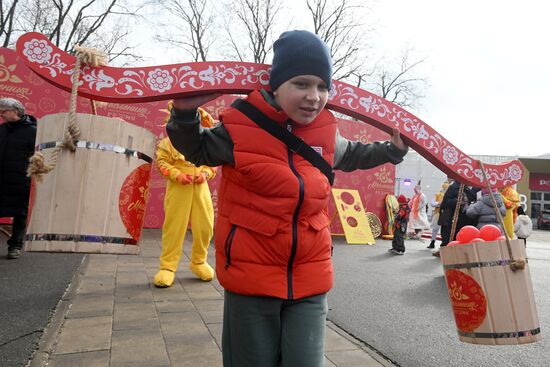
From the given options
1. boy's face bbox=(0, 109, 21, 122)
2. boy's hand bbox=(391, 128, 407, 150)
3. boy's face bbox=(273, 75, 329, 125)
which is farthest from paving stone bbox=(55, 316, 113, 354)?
boy's face bbox=(0, 109, 21, 122)

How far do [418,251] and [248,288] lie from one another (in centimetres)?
830

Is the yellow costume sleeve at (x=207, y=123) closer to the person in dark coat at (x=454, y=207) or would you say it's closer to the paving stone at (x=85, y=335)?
the paving stone at (x=85, y=335)

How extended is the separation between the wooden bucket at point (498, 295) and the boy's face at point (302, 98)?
901 millimetres

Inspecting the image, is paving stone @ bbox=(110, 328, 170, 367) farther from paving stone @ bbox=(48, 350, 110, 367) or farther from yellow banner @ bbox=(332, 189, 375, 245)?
yellow banner @ bbox=(332, 189, 375, 245)

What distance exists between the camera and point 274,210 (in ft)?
5.05

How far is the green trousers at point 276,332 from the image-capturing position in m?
1.54

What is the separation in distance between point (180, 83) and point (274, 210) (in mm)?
708

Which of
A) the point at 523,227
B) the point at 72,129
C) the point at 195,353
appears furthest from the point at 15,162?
the point at 523,227

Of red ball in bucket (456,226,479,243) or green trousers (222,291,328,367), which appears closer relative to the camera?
green trousers (222,291,328,367)

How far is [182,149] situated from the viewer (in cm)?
164

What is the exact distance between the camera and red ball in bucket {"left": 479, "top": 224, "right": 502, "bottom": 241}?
1970 mm

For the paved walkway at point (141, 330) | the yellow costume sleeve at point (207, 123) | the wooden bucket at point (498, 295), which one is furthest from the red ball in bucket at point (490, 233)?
the yellow costume sleeve at point (207, 123)

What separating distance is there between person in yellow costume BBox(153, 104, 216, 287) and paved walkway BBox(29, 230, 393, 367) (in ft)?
1.01

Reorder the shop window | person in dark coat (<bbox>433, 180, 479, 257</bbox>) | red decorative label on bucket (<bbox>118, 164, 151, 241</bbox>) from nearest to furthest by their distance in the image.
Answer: red decorative label on bucket (<bbox>118, 164, 151, 241</bbox>), person in dark coat (<bbox>433, 180, 479, 257</bbox>), the shop window
